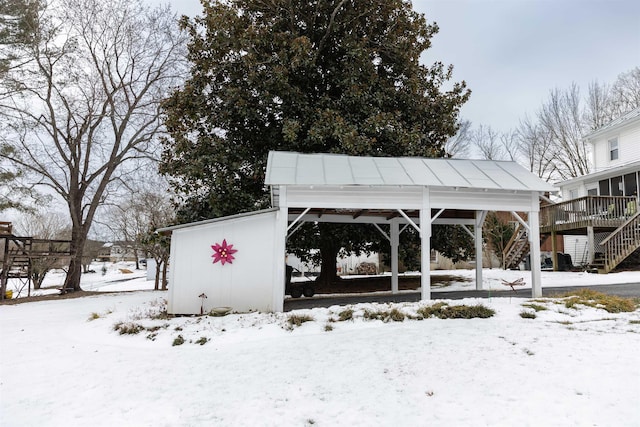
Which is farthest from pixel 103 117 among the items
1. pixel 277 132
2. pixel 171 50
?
pixel 277 132

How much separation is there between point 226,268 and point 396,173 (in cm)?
482

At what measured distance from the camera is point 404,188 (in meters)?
9.88

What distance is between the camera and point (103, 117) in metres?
18.4

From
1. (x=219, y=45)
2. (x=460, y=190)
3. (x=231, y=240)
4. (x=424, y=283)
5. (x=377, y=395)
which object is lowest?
(x=377, y=395)

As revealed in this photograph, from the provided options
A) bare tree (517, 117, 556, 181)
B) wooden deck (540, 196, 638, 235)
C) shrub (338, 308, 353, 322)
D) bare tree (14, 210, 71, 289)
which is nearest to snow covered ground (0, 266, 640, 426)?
shrub (338, 308, 353, 322)

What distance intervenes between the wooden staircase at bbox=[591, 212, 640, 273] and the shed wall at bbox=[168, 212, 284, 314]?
534 inches

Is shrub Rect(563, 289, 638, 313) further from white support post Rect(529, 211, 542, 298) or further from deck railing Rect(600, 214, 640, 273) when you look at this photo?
deck railing Rect(600, 214, 640, 273)

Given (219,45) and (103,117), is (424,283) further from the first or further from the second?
(103,117)

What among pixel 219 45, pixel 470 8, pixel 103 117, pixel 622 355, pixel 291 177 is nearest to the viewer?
pixel 622 355

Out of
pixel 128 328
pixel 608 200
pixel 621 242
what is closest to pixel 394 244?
pixel 128 328

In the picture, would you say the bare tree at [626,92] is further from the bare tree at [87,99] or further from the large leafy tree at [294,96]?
the bare tree at [87,99]

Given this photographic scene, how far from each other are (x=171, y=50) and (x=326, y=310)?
53.4ft

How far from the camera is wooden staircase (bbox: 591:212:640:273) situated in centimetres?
1548

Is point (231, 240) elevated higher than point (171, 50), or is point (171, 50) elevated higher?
point (171, 50)
